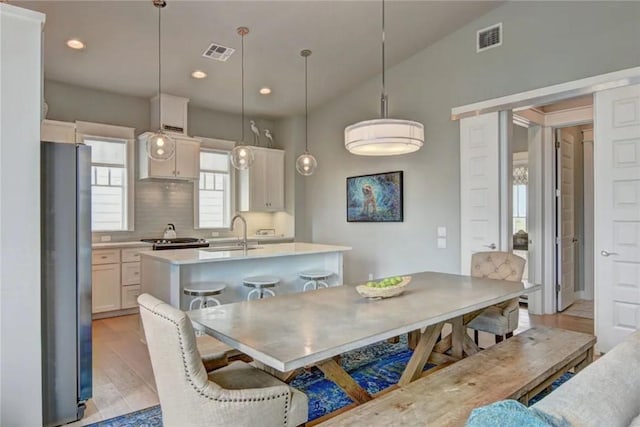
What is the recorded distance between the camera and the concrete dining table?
1742 mm

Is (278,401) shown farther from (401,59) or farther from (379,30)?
(401,59)

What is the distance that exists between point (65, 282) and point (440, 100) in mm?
4407

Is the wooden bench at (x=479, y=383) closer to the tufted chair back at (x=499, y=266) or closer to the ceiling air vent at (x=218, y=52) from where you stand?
the tufted chair back at (x=499, y=266)

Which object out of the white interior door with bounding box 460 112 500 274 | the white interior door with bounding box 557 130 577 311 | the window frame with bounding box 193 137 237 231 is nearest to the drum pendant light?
the white interior door with bounding box 460 112 500 274

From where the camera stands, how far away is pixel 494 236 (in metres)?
4.45

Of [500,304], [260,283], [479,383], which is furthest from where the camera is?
[260,283]

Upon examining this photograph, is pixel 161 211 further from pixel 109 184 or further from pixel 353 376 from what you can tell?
pixel 353 376

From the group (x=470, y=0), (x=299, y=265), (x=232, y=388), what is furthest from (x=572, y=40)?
(x=232, y=388)

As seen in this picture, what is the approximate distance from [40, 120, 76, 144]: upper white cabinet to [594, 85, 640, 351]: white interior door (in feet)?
19.0

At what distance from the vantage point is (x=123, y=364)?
3.49 m

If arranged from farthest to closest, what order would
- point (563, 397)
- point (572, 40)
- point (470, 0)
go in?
1. point (470, 0)
2. point (572, 40)
3. point (563, 397)

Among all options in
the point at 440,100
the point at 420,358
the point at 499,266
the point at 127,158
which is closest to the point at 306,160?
the point at 440,100

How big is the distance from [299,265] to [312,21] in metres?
2.72

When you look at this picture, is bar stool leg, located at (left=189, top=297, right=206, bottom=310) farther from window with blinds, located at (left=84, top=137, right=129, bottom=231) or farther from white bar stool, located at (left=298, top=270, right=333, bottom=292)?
window with blinds, located at (left=84, top=137, right=129, bottom=231)
